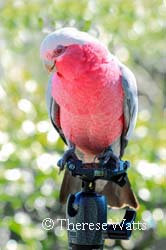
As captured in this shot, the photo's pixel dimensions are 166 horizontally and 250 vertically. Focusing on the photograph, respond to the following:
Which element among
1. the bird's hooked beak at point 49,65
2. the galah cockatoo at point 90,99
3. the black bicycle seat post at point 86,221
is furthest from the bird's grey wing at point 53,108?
the black bicycle seat post at point 86,221

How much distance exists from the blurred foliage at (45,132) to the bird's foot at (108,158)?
36.1 inches

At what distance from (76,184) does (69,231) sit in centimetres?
61

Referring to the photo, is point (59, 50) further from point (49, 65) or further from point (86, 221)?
point (86, 221)

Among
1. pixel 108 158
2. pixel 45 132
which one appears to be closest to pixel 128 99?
pixel 108 158

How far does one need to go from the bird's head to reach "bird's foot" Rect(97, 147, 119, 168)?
378mm

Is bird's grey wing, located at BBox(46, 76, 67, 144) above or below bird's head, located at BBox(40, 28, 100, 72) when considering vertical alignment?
above

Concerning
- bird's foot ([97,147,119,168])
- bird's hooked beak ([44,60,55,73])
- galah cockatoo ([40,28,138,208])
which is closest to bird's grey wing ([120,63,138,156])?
galah cockatoo ([40,28,138,208])

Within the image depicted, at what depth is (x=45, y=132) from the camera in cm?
373

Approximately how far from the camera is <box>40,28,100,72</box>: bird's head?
2.49m

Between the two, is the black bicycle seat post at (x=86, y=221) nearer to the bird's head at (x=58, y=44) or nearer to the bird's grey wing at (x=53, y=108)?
the bird's head at (x=58, y=44)

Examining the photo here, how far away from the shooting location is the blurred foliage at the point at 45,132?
12.1 feet

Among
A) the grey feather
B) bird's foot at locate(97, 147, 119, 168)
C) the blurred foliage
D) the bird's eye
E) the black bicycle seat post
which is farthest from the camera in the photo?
the blurred foliage

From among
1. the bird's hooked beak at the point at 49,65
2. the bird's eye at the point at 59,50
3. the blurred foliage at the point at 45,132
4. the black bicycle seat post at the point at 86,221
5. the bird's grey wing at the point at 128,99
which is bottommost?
the black bicycle seat post at the point at 86,221

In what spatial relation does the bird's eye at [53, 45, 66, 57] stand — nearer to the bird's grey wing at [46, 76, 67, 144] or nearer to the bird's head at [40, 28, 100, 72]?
the bird's head at [40, 28, 100, 72]
